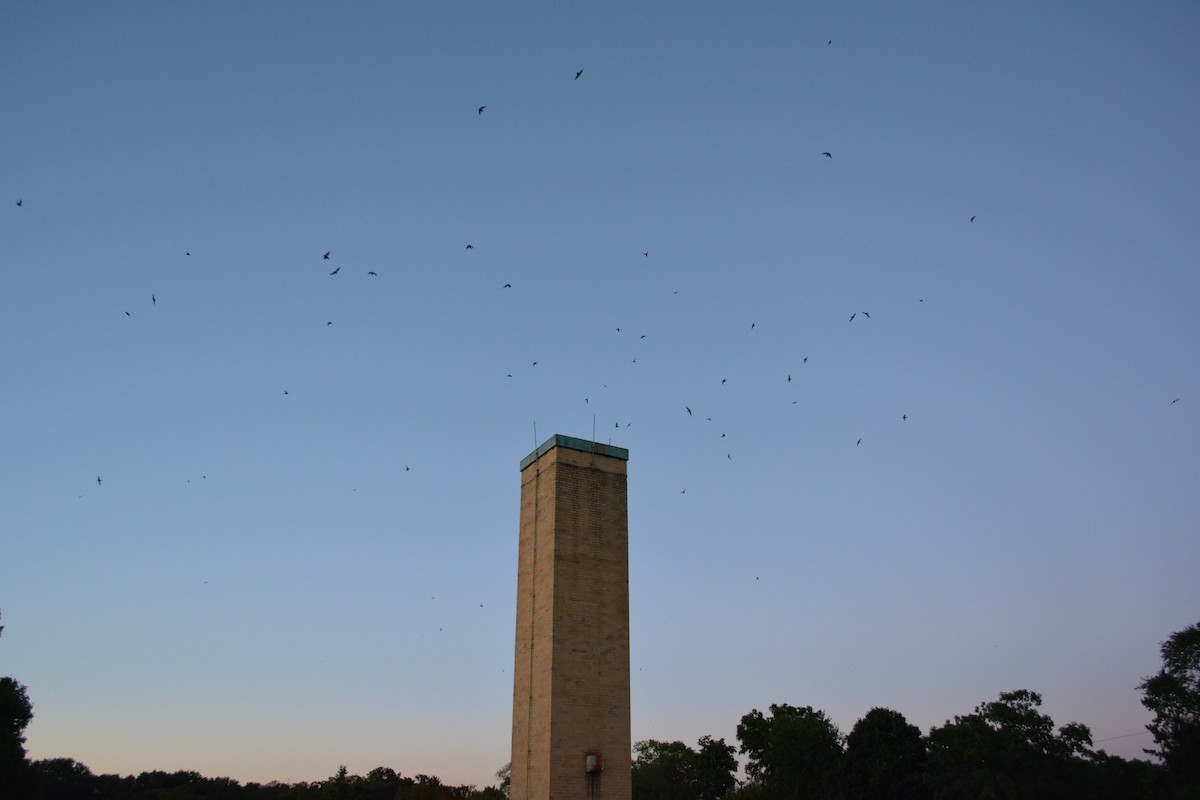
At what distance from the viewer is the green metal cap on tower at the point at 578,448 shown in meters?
27.1

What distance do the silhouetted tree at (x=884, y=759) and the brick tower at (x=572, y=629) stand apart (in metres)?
19.4

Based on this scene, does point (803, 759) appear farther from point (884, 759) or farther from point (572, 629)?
point (572, 629)

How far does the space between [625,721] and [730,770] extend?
36494 mm

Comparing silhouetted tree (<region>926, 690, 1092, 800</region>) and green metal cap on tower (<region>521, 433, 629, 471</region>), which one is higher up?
green metal cap on tower (<region>521, 433, 629, 471</region>)

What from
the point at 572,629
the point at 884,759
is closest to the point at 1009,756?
the point at 884,759

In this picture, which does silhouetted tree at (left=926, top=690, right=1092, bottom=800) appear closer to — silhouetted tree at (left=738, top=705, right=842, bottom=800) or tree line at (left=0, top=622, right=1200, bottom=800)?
tree line at (left=0, top=622, right=1200, bottom=800)

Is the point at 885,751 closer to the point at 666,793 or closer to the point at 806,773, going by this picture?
the point at 806,773

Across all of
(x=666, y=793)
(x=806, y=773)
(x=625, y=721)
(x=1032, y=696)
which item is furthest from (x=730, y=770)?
(x=625, y=721)

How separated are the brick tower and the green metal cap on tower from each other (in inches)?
1.3

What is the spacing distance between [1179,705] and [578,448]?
83.4 feet

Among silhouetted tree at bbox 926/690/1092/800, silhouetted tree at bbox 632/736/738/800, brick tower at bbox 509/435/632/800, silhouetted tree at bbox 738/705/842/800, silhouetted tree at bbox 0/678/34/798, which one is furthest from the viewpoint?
silhouetted tree at bbox 632/736/738/800

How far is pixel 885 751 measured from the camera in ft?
133

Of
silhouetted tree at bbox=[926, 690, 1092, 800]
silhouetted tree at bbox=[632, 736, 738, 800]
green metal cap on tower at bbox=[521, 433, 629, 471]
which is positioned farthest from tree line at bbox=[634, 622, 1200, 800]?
green metal cap on tower at bbox=[521, 433, 629, 471]

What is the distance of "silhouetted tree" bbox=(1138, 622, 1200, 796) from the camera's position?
3362cm
